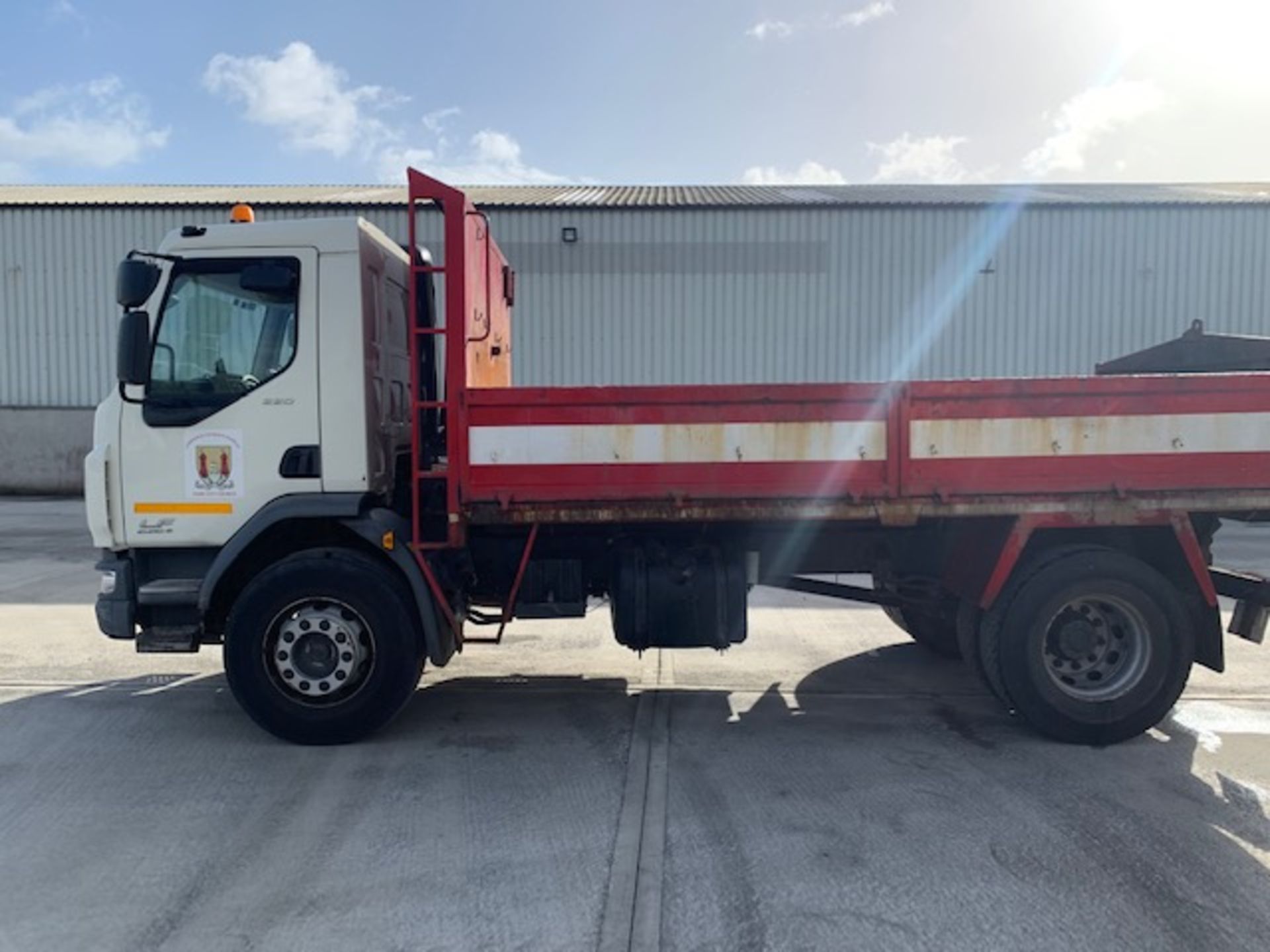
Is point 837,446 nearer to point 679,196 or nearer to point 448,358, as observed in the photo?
point 448,358

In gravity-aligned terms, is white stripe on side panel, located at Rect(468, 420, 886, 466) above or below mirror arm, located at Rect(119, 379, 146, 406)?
below

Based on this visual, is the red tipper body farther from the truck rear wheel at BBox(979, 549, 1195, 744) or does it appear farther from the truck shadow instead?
the truck shadow

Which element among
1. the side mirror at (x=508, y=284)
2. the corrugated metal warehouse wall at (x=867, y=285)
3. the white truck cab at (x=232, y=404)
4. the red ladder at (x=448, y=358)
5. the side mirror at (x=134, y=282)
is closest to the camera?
the side mirror at (x=134, y=282)

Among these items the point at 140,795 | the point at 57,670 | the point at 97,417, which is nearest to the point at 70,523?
the point at 57,670

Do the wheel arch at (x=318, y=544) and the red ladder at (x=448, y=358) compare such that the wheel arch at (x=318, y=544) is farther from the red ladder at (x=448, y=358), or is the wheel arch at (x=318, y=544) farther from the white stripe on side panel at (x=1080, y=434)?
the white stripe on side panel at (x=1080, y=434)

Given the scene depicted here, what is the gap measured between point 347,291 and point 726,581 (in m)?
2.67

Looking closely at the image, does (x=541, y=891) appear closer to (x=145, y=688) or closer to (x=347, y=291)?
(x=347, y=291)

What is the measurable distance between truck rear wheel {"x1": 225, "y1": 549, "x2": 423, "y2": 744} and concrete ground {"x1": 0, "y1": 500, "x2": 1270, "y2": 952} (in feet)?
0.63

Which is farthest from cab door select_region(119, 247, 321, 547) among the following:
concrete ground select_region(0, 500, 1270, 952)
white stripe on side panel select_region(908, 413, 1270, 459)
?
white stripe on side panel select_region(908, 413, 1270, 459)

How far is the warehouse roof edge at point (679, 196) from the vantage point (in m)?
17.7

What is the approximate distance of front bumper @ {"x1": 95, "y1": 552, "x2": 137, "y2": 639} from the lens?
4.87m

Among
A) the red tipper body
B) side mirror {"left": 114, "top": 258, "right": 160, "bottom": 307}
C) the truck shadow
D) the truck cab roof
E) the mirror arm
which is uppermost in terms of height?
the truck cab roof

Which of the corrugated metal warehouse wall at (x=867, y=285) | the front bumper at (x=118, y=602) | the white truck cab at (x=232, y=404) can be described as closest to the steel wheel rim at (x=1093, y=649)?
the white truck cab at (x=232, y=404)

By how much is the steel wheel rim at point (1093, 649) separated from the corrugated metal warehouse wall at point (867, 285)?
1254 centimetres
